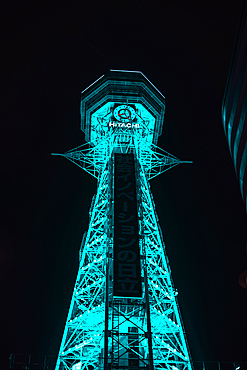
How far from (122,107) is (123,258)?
53.0ft

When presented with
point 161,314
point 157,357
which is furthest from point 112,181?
point 157,357

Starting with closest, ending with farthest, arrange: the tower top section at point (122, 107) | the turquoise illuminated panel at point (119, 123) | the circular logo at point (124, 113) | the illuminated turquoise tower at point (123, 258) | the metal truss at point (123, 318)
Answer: the metal truss at point (123, 318) → the illuminated turquoise tower at point (123, 258) → the turquoise illuminated panel at point (119, 123) → the circular logo at point (124, 113) → the tower top section at point (122, 107)

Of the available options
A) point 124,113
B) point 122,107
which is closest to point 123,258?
point 124,113

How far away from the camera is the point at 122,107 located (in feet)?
112

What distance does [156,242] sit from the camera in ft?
91.6

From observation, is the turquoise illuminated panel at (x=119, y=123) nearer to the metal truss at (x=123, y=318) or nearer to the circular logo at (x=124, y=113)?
the circular logo at (x=124, y=113)

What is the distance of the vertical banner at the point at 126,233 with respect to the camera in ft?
68.9

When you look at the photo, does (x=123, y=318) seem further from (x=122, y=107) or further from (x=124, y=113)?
(x=122, y=107)

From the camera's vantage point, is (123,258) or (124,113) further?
(124,113)

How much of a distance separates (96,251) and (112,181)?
16.5 feet

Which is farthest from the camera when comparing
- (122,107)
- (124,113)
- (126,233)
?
(122,107)

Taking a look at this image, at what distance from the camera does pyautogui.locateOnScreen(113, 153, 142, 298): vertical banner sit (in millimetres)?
21016

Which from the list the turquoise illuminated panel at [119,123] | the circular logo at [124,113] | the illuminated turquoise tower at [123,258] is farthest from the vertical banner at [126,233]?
the circular logo at [124,113]

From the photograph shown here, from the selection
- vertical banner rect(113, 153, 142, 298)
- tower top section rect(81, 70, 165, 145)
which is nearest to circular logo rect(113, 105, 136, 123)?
tower top section rect(81, 70, 165, 145)
